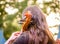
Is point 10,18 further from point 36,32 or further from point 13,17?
point 36,32

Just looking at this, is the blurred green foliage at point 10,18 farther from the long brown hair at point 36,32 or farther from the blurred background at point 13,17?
the long brown hair at point 36,32

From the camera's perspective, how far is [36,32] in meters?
1.49

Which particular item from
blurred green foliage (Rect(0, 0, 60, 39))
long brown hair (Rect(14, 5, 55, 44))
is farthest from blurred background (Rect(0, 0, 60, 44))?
long brown hair (Rect(14, 5, 55, 44))

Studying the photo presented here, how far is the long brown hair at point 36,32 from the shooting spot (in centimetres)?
148

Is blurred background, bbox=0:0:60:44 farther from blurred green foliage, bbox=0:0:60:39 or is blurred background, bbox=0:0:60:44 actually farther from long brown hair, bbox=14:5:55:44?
long brown hair, bbox=14:5:55:44

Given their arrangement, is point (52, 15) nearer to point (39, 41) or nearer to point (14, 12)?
point (14, 12)

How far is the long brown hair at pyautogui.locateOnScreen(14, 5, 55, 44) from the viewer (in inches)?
58.3

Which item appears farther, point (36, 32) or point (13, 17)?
point (13, 17)

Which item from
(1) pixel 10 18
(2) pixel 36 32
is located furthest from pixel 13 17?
(2) pixel 36 32

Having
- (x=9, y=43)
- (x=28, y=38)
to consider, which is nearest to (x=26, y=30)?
(x=28, y=38)

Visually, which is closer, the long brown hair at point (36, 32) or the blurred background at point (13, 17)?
the long brown hair at point (36, 32)

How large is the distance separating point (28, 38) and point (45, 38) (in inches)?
5.3

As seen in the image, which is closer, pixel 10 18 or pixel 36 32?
pixel 36 32

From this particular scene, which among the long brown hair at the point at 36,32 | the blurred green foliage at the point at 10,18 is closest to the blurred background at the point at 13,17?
the blurred green foliage at the point at 10,18
